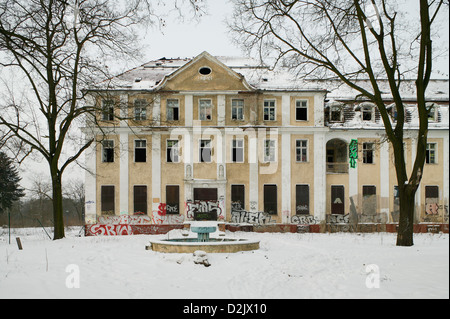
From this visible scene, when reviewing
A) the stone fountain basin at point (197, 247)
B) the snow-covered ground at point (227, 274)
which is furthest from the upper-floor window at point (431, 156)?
the stone fountain basin at point (197, 247)

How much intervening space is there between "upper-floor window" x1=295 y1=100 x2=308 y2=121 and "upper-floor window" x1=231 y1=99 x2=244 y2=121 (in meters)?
3.30

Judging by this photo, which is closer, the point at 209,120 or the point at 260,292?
the point at 260,292

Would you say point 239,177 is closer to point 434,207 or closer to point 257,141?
point 257,141

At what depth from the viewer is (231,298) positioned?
827cm

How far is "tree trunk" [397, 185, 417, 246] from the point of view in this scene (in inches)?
538

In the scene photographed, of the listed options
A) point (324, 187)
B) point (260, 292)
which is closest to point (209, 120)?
point (324, 187)

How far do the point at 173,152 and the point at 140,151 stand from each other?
6.49 feet

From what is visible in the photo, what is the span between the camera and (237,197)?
957 inches

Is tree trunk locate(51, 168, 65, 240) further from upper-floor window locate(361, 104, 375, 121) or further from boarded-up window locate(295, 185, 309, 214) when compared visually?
upper-floor window locate(361, 104, 375, 121)

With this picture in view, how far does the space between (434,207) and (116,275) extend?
2197 cm

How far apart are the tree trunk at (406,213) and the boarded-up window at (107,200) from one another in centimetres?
1585

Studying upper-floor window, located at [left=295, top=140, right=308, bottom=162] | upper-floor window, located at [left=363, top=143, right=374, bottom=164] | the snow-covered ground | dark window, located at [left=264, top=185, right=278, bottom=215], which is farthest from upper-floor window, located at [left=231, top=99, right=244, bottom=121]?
the snow-covered ground

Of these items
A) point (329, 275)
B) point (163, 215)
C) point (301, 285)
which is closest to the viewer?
point (301, 285)

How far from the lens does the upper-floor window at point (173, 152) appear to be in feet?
80.0
